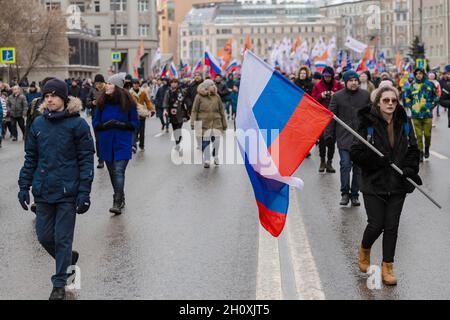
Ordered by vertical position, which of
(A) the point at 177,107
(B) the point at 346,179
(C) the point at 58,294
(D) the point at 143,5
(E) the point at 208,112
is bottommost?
(C) the point at 58,294

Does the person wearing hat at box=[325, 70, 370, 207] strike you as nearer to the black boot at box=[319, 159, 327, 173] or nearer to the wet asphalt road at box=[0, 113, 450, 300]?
the wet asphalt road at box=[0, 113, 450, 300]

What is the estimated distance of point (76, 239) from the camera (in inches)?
384

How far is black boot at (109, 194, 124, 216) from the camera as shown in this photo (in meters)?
11.4

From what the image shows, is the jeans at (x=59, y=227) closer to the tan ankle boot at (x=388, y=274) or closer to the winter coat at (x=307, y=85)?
the tan ankle boot at (x=388, y=274)

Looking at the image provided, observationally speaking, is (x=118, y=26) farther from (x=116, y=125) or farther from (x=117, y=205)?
(x=117, y=205)

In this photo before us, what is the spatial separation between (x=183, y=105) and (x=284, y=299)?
578 inches

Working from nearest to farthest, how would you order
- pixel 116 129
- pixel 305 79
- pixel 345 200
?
pixel 116 129 < pixel 345 200 < pixel 305 79

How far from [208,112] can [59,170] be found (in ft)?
33.3

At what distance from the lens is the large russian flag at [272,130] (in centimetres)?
714

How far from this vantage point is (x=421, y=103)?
1716cm

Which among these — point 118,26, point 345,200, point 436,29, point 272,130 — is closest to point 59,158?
point 272,130

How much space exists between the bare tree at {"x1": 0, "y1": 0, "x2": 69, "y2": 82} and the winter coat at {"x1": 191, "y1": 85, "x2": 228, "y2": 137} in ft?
127

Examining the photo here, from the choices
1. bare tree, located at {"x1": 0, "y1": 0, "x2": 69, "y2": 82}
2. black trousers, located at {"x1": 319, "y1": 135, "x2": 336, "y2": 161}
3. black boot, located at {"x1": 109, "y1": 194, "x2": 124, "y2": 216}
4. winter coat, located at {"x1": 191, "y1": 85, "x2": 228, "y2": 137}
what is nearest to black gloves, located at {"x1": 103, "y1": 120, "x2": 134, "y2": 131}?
black boot, located at {"x1": 109, "y1": 194, "x2": 124, "y2": 216}
